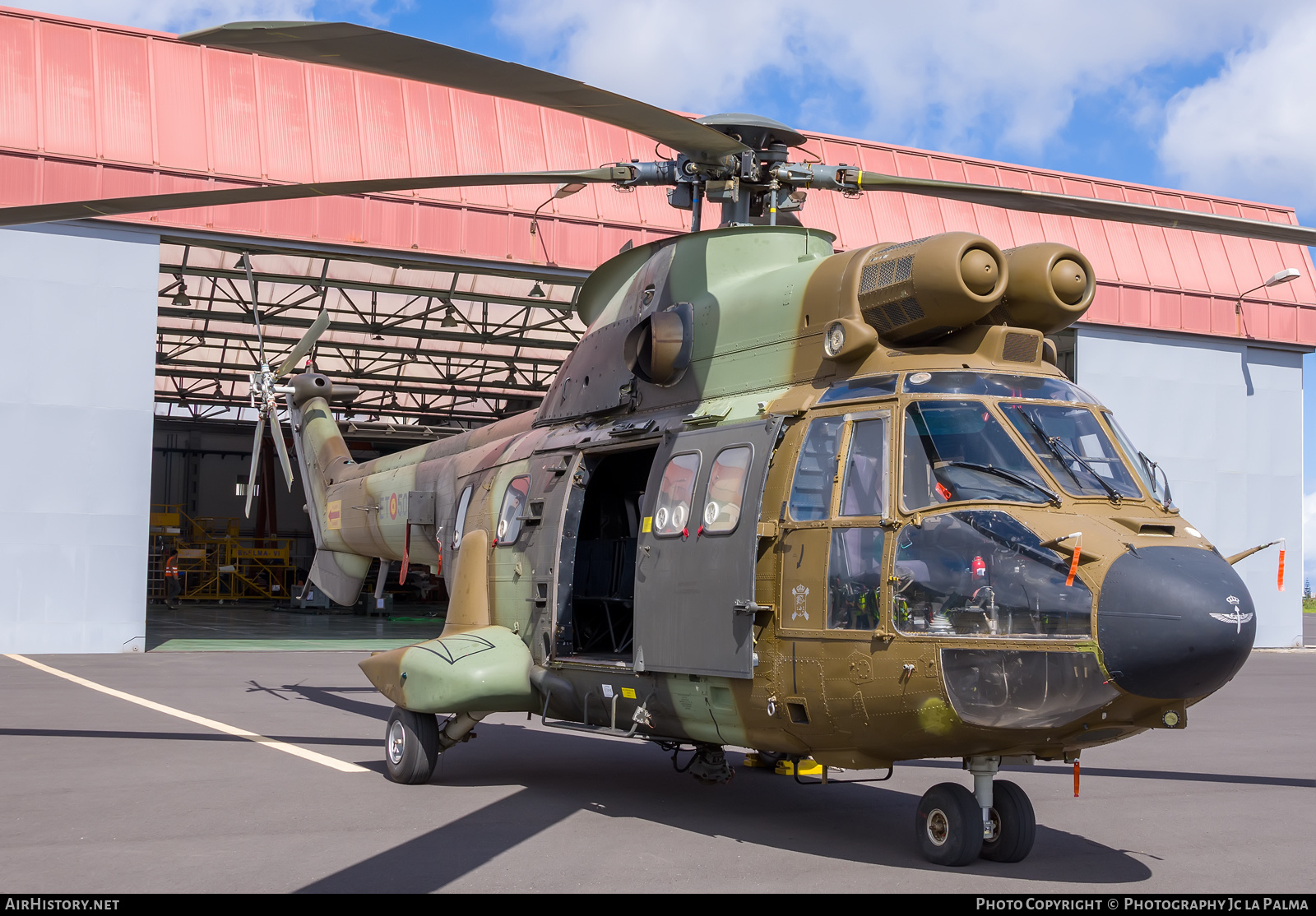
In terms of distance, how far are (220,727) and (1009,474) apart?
368 inches

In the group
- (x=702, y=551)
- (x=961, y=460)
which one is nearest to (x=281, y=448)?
(x=702, y=551)

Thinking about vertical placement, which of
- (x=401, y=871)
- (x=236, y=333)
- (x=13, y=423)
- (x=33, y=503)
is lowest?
(x=401, y=871)

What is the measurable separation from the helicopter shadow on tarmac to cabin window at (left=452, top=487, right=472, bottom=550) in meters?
1.97

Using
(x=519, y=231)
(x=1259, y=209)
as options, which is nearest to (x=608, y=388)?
(x=519, y=231)

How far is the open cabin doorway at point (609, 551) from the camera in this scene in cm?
969

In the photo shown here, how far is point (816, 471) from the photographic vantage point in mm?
7168

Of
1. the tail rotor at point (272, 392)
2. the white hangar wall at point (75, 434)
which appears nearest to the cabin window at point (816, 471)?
the tail rotor at point (272, 392)

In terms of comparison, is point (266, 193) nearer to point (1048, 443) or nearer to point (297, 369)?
point (1048, 443)

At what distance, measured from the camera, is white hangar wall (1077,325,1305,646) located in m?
27.7

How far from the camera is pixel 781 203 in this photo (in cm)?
883

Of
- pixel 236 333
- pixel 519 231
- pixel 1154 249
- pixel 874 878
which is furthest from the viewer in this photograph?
pixel 236 333

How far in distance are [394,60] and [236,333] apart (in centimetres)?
2666

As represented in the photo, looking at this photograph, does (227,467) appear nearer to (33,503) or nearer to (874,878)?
(33,503)

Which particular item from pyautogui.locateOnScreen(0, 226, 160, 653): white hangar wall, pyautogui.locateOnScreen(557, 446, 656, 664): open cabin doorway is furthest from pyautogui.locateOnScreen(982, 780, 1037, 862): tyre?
pyautogui.locateOnScreen(0, 226, 160, 653): white hangar wall
